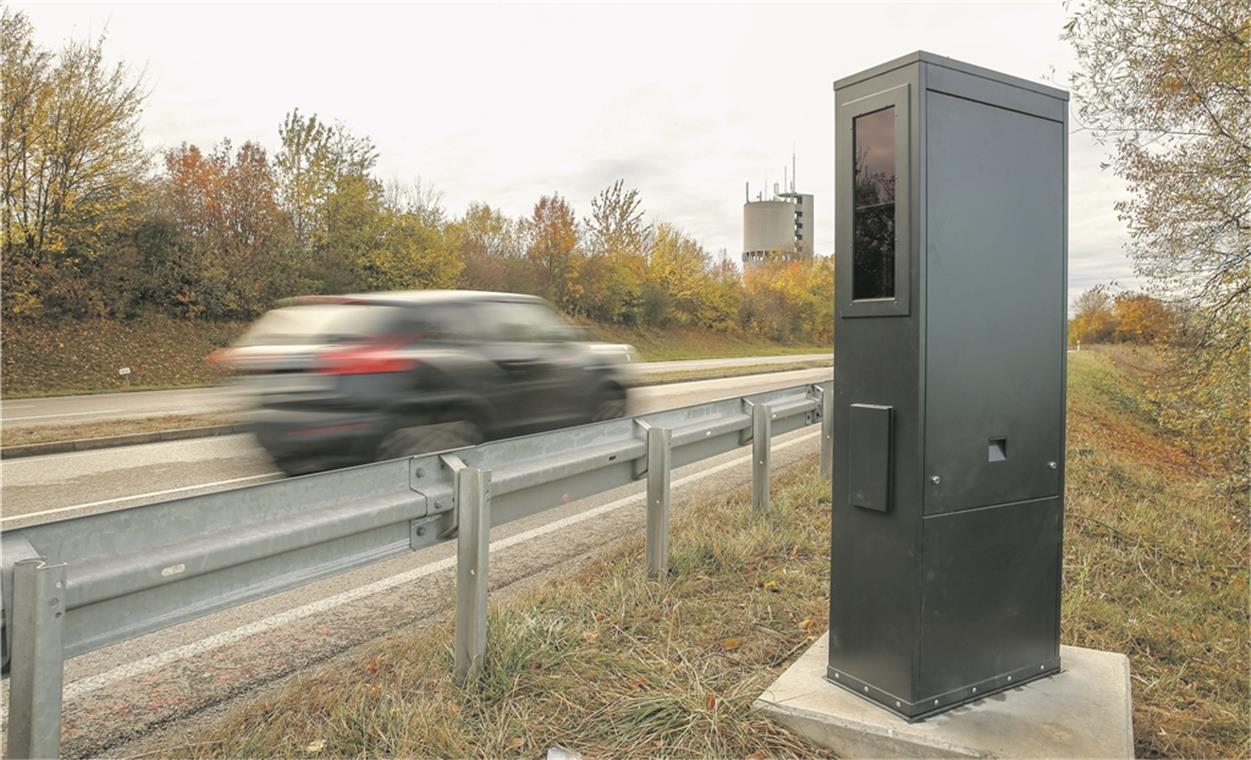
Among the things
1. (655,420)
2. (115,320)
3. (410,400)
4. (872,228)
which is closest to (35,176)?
(115,320)

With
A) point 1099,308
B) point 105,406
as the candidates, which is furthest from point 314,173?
point 1099,308

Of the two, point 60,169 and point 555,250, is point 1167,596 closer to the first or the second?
point 60,169

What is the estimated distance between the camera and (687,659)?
10.2ft

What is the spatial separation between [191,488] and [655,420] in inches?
190

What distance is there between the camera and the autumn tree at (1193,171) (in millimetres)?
8023

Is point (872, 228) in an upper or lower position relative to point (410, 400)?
upper

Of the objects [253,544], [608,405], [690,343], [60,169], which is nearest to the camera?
[253,544]

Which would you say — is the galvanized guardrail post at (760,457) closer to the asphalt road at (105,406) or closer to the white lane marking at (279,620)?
the white lane marking at (279,620)

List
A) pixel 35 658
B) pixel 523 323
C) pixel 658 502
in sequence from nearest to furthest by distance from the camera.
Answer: pixel 35 658
pixel 658 502
pixel 523 323

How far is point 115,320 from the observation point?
72.0 feet

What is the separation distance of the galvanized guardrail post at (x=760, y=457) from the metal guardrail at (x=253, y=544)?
1596mm

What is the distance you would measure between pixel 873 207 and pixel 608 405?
5607 millimetres

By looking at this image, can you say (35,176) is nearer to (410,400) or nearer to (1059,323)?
(410,400)

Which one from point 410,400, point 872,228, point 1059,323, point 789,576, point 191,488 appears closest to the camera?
point 872,228
